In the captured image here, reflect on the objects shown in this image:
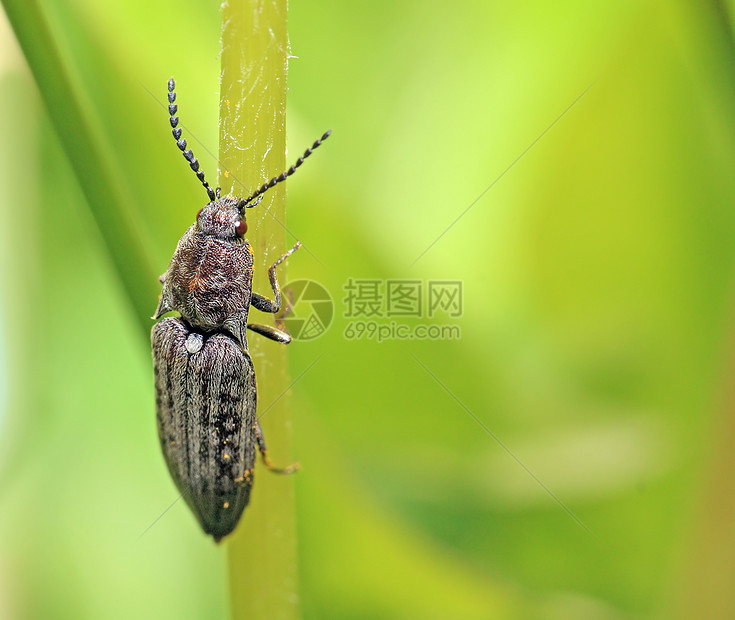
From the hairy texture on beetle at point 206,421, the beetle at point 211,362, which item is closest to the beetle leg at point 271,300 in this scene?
the beetle at point 211,362

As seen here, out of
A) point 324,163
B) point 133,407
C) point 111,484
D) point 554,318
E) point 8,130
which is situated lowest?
point 111,484

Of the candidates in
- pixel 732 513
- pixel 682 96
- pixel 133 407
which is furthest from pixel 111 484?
pixel 682 96

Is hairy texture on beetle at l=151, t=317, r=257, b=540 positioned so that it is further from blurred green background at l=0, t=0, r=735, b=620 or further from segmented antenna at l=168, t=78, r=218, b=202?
segmented antenna at l=168, t=78, r=218, b=202

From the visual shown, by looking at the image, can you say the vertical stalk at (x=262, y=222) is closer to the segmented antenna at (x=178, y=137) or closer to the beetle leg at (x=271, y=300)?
the beetle leg at (x=271, y=300)

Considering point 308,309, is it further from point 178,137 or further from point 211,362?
point 178,137

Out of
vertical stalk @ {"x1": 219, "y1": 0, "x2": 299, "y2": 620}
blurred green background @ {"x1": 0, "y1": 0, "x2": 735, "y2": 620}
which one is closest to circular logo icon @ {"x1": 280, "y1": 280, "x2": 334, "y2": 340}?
blurred green background @ {"x1": 0, "y1": 0, "x2": 735, "y2": 620}

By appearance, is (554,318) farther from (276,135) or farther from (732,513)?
(276,135)
